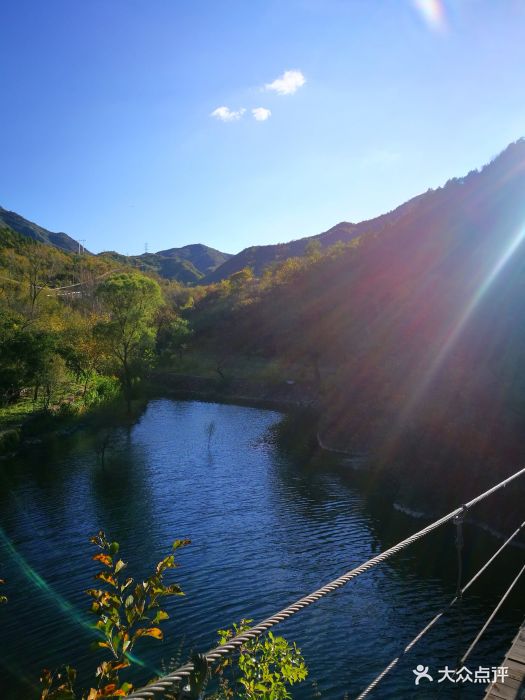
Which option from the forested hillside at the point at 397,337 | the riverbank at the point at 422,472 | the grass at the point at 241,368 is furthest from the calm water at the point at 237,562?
the grass at the point at 241,368

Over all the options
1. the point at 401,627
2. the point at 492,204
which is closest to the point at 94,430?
the point at 401,627

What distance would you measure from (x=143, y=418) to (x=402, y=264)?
115ft

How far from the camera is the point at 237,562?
19047 mm

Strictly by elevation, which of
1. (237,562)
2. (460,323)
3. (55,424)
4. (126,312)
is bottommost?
(237,562)

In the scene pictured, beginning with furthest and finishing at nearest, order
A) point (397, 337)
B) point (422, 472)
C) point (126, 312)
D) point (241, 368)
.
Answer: point (241, 368), point (126, 312), point (397, 337), point (422, 472)

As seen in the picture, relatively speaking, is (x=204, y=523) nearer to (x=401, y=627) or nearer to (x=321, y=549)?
(x=321, y=549)

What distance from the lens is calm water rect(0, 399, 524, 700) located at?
13820 millimetres

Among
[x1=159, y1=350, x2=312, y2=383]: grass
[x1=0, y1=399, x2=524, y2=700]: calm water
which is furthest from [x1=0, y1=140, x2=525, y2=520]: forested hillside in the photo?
[x1=0, y1=399, x2=524, y2=700]: calm water

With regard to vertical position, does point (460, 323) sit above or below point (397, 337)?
above

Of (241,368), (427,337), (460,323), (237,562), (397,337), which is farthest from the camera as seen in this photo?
(241,368)

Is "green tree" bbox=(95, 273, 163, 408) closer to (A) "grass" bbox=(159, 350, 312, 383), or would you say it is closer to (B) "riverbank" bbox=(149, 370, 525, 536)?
(B) "riverbank" bbox=(149, 370, 525, 536)

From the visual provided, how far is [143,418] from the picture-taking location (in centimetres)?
4825

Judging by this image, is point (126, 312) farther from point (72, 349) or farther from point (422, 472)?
point (422, 472)

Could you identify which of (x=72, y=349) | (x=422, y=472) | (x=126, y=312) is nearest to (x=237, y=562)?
(x=422, y=472)
